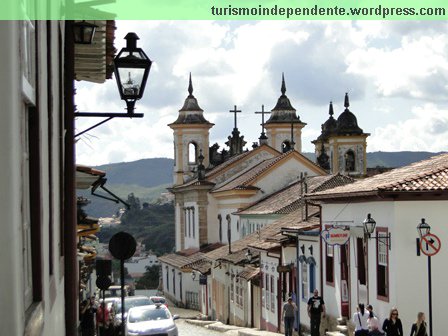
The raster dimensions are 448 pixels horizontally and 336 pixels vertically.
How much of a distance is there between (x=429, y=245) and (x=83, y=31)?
35.2 ft

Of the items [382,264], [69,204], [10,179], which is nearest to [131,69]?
[69,204]

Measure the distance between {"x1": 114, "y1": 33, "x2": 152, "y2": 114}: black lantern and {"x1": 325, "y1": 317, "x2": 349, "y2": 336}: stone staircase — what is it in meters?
15.5

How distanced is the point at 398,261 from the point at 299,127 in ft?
184

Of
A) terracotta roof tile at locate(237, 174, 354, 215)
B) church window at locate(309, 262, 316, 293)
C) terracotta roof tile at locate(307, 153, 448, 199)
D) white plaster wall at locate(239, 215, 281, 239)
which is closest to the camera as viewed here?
terracotta roof tile at locate(307, 153, 448, 199)

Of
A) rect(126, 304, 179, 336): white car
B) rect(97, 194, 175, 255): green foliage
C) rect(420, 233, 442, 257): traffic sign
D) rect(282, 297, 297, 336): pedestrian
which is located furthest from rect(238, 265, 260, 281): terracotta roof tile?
rect(97, 194, 175, 255): green foliage

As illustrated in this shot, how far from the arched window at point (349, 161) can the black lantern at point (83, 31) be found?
195 feet

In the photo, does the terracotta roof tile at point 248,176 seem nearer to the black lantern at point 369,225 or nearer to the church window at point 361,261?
the church window at point 361,261

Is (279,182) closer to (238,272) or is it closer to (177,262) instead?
(177,262)

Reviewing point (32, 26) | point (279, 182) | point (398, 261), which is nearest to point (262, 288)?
point (398, 261)

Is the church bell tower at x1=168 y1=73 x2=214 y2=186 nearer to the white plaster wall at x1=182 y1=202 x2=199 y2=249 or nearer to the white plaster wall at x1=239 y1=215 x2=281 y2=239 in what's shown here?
the white plaster wall at x1=182 y1=202 x2=199 y2=249

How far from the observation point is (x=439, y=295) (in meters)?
21.0

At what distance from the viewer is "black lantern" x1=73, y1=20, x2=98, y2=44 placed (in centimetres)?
1020

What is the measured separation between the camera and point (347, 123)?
2781 inches

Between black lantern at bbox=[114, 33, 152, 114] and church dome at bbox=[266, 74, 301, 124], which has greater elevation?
church dome at bbox=[266, 74, 301, 124]
